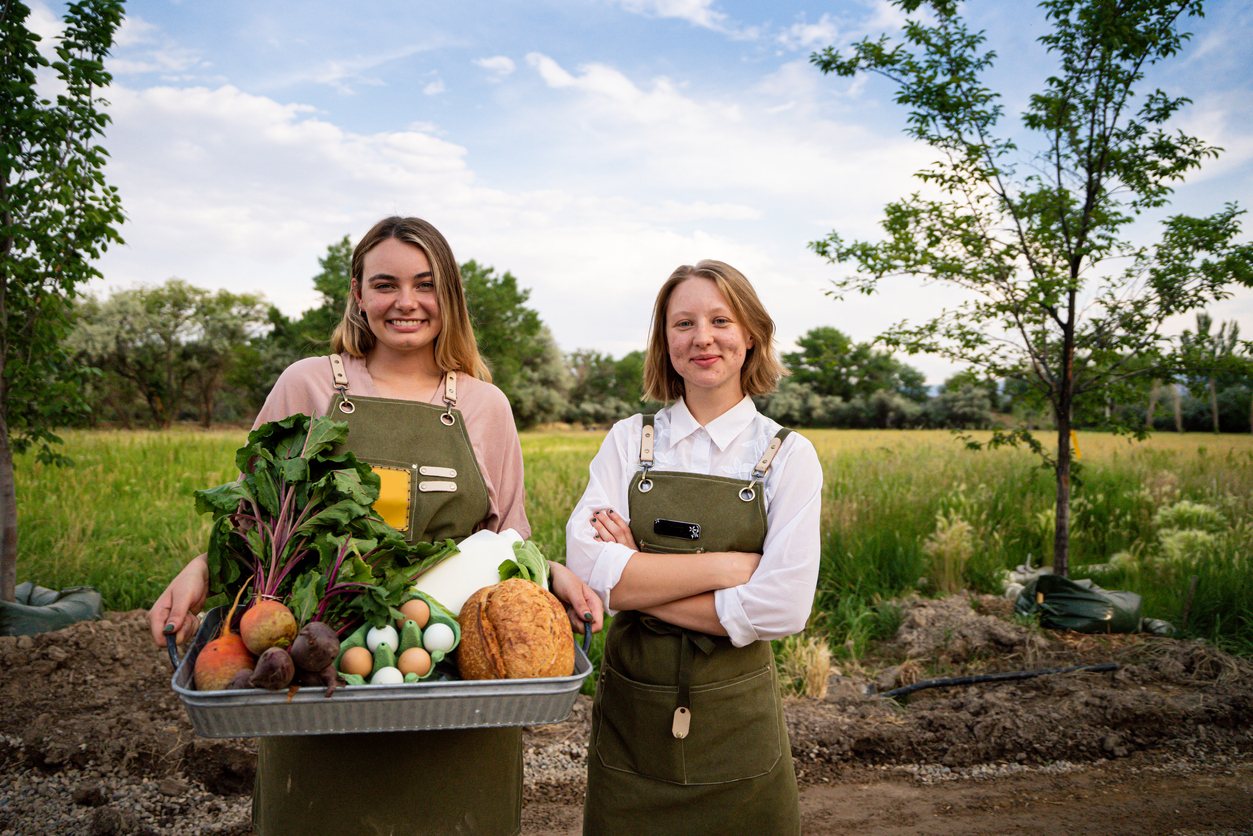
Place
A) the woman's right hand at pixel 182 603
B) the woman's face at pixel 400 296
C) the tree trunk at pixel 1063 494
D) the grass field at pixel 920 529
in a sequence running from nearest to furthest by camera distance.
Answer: the woman's right hand at pixel 182 603 < the woman's face at pixel 400 296 < the grass field at pixel 920 529 < the tree trunk at pixel 1063 494

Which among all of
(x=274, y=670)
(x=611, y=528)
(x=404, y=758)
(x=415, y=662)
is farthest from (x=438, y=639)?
(x=611, y=528)

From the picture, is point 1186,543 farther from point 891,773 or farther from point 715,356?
point 715,356

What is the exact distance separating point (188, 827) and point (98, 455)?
30.1ft

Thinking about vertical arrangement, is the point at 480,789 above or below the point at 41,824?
above

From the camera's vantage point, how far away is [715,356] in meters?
2.26

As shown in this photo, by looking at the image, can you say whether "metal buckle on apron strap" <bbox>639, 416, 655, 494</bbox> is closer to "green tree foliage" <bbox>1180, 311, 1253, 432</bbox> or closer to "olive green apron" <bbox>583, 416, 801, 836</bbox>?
"olive green apron" <bbox>583, 416, 801, 836</bbox>

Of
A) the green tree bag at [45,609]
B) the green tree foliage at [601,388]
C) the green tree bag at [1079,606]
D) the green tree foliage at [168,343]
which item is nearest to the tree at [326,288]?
the green tree foliage at [168,343]

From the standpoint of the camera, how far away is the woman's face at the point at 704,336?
7.39ft

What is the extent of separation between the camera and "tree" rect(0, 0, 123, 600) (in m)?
4.61

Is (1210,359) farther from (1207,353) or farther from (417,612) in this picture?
(417,612)

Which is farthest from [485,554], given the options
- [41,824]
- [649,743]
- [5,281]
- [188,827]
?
[5,281]

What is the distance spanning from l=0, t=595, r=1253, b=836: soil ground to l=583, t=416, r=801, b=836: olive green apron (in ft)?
5.14

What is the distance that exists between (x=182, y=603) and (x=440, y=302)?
3.44ft

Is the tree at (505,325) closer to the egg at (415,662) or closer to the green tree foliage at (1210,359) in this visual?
the green tree foliage at (1210,359)
